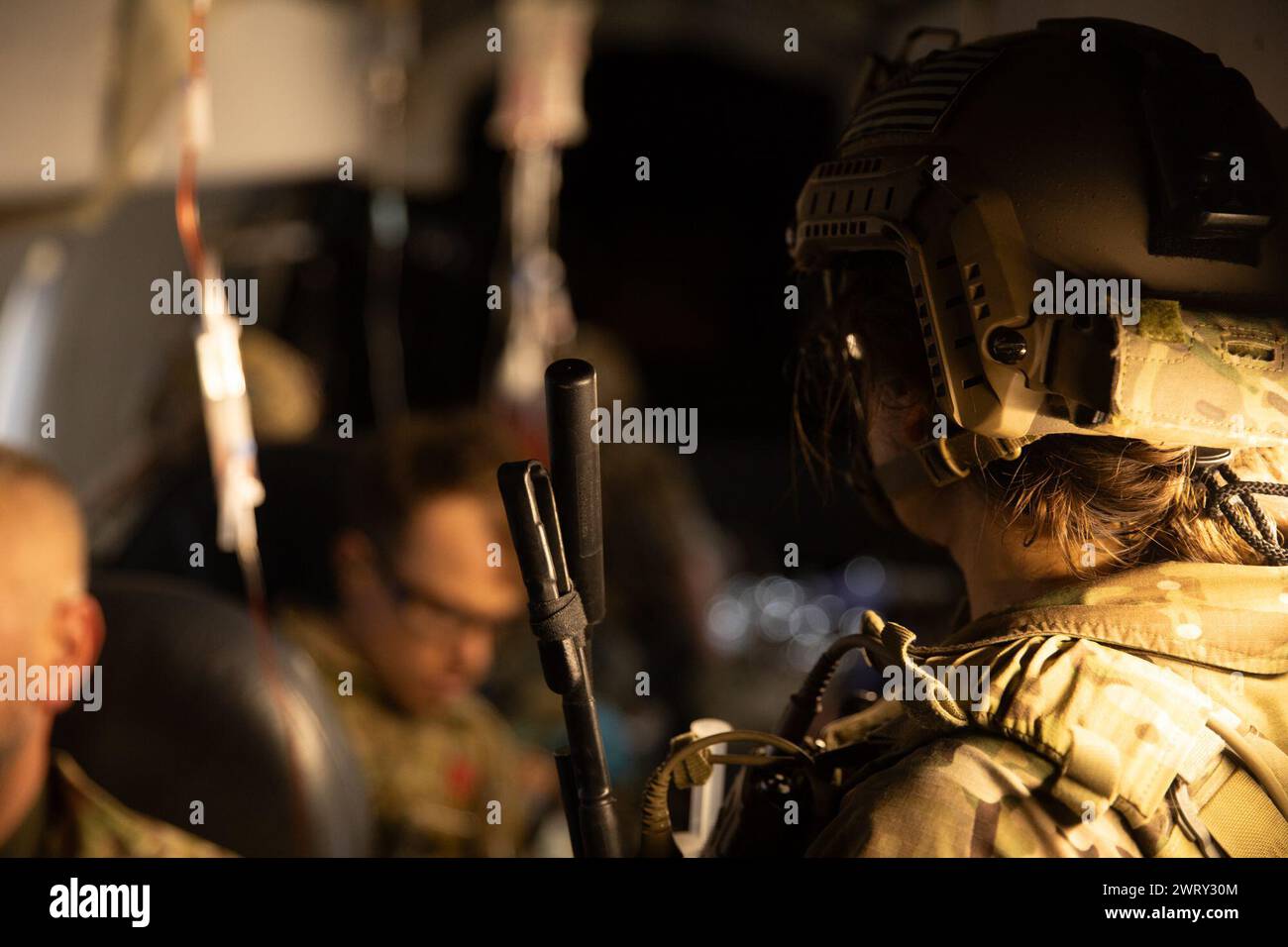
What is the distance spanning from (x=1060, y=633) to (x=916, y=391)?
210mm

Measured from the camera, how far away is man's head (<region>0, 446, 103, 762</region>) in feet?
3.81

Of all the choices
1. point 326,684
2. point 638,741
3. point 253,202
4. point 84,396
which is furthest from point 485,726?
point 253,202

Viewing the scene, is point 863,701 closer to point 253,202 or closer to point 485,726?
point 485,726

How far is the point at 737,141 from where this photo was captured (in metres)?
4.74

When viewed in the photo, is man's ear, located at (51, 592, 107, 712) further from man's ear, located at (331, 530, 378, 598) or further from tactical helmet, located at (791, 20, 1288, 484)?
tactical helmet, located at (791, 20, 1288, 484)

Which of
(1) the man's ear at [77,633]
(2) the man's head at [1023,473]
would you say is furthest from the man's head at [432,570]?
(2) the man's head at [1023,473]

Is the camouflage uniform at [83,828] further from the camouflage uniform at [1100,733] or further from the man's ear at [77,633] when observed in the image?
the camouflage uniform at [1100,733]

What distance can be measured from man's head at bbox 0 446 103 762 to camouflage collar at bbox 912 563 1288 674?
0.88 m

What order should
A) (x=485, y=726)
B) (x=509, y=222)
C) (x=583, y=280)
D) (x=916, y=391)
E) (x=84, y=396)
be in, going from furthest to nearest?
(x=583, y=280) → (x=509, y=222) → (x=84, y=396) → (x=485, y=726) → (x=916, y=391)

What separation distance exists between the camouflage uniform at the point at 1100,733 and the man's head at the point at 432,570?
122 cm

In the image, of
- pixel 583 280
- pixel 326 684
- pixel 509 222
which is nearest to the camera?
pixel 326 684

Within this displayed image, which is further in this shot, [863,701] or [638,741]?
[638,741]
